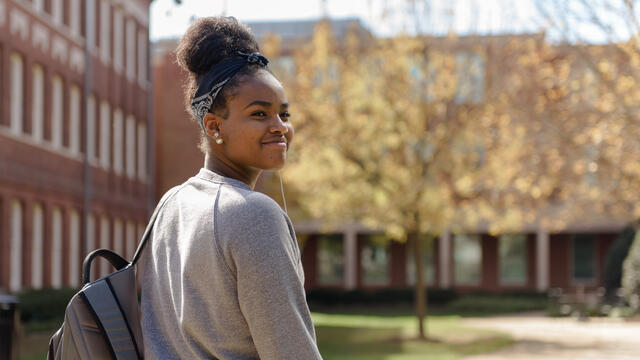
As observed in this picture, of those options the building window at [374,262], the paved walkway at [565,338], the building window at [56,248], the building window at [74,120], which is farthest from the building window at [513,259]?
the building window at [56,248]

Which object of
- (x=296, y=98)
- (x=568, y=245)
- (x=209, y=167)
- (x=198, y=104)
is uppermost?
(x=296, y=98)

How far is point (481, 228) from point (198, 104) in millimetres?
40887

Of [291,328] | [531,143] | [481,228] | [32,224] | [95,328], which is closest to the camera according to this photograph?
[291,328]

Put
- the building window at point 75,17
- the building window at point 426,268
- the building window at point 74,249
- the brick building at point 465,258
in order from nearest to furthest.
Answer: the building window at point 74,249 → the building window at point 75,17 → the brick building at point 465,258 → the building window at point 426,268

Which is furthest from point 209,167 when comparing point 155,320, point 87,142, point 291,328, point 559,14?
point 87,142

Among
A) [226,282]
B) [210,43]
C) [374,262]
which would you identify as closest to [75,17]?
[374,262]

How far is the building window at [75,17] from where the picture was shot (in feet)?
84.2

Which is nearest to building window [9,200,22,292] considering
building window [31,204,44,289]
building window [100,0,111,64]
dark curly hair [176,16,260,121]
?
building window [31,204,44,289]

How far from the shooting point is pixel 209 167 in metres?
2.29

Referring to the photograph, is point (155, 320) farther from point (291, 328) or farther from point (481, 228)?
point (481, 228)

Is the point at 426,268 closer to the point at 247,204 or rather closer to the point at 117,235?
the point at 117,235

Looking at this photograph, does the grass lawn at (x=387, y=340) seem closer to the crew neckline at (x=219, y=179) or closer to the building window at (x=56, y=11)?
the building window at (x=56, y=11)

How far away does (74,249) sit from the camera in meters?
25.7

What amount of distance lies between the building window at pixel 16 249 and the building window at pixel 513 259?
2690cm
